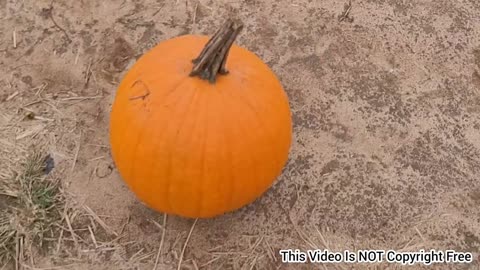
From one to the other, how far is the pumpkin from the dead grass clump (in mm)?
506

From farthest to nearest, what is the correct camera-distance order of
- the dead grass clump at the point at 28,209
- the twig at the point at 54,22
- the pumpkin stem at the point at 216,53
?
1. the twig at the point at 54,22
2. the dead grass clump at the point at 28,209
3. the pumpkin stem at the point at 216,53

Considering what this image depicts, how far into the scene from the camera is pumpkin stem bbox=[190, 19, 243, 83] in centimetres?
209

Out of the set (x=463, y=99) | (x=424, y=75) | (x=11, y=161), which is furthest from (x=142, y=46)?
(x=463, y=99)

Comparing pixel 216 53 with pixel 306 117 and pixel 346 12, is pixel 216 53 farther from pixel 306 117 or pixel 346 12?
pixel 346 12

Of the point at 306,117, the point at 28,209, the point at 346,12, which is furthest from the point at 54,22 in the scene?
the point at 346,12

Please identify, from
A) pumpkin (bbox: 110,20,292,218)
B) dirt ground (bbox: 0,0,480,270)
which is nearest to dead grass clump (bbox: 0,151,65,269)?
dirt ground (bbox: 0,0,480,270)

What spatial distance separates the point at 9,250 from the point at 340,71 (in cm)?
186

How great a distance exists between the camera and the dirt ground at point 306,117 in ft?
8.70

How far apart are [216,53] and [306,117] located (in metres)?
0.99

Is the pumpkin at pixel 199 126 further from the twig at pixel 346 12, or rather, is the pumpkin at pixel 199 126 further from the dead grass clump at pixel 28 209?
the twig at pixel 346 12

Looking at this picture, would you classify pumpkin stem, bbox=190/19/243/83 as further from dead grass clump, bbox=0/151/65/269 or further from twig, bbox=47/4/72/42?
twig, bbox=47/4/72/42

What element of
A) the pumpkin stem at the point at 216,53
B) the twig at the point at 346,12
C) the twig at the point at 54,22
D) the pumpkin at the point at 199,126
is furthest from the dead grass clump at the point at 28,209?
the twig at the point at 346,12

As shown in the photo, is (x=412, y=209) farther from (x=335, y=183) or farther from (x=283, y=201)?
(x=283, y=201)

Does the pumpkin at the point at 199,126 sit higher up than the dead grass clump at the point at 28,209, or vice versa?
the pumpkin at the point at 199,126
